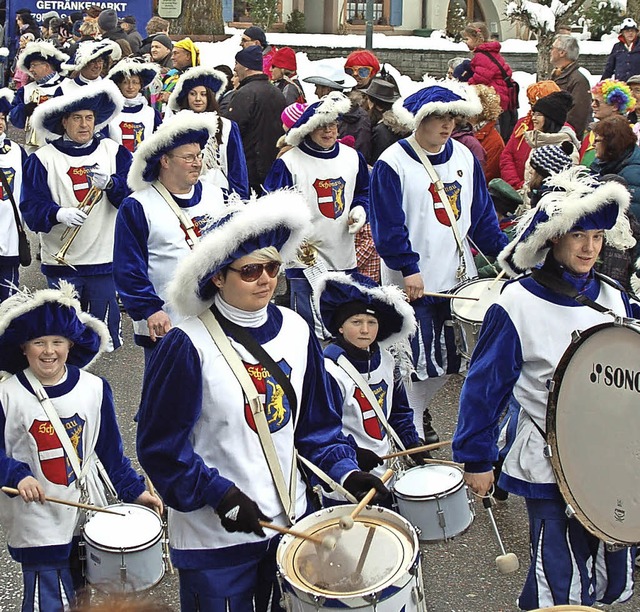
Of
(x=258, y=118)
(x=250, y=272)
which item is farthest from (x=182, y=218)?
(x=258, y=118)

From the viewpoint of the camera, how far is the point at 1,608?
473 centimetres

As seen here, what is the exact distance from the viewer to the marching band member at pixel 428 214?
5.96 m

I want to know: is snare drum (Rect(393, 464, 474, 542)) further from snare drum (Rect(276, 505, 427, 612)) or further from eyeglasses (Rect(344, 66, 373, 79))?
eyeglasses (Rect(344, 66, 373, 79))

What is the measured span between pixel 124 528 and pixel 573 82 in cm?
801

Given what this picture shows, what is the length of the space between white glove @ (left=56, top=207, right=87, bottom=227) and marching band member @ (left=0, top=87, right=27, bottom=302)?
91cm

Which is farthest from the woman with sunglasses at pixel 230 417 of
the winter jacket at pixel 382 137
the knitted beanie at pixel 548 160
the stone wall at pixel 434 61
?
the stone wall at pixel 434 61

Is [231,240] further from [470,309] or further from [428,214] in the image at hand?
[428,214]

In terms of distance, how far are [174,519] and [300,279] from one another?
3.65 m

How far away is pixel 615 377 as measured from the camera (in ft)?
11.9

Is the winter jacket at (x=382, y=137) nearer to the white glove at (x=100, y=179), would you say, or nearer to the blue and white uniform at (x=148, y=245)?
the white glove at (x=100, y=179)

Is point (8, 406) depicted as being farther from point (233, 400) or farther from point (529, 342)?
point (529, 342)

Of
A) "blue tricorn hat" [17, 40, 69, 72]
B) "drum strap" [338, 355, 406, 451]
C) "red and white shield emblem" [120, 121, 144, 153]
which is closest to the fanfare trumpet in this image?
"red and white shield emblem" [120, 121, 144, 153]

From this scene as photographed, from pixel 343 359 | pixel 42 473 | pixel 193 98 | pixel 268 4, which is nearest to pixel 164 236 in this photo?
pixel 343 359

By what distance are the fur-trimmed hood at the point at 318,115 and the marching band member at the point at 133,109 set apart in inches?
90.4
